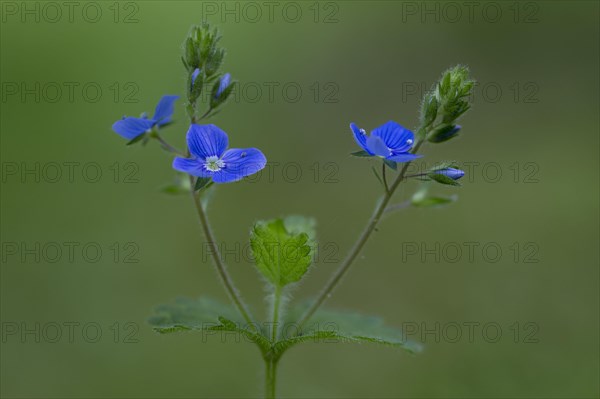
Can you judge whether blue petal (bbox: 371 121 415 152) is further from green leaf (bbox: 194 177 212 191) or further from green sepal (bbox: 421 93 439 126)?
green leaf (bbox: 194 177 212 191)

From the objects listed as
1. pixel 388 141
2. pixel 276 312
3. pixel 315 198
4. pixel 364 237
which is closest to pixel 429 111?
pixel 388 141

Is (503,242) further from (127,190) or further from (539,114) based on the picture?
(127,190)

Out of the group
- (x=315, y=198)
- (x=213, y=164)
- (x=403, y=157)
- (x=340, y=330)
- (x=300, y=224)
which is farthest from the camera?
(x=315, y=198)

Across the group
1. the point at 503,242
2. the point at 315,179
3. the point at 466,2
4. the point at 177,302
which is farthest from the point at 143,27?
the point at 177,302

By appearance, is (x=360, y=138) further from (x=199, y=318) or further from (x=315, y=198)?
(x=315, y=198)

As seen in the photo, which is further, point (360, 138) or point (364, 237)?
point (364, 237)

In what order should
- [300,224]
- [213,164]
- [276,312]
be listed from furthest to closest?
[300,224] < [276,312] < [213,164]

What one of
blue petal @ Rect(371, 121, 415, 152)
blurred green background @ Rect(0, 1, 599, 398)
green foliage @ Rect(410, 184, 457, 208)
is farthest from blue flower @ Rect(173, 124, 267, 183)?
blurred green background @ Rect(0, 1, 599, 398)
